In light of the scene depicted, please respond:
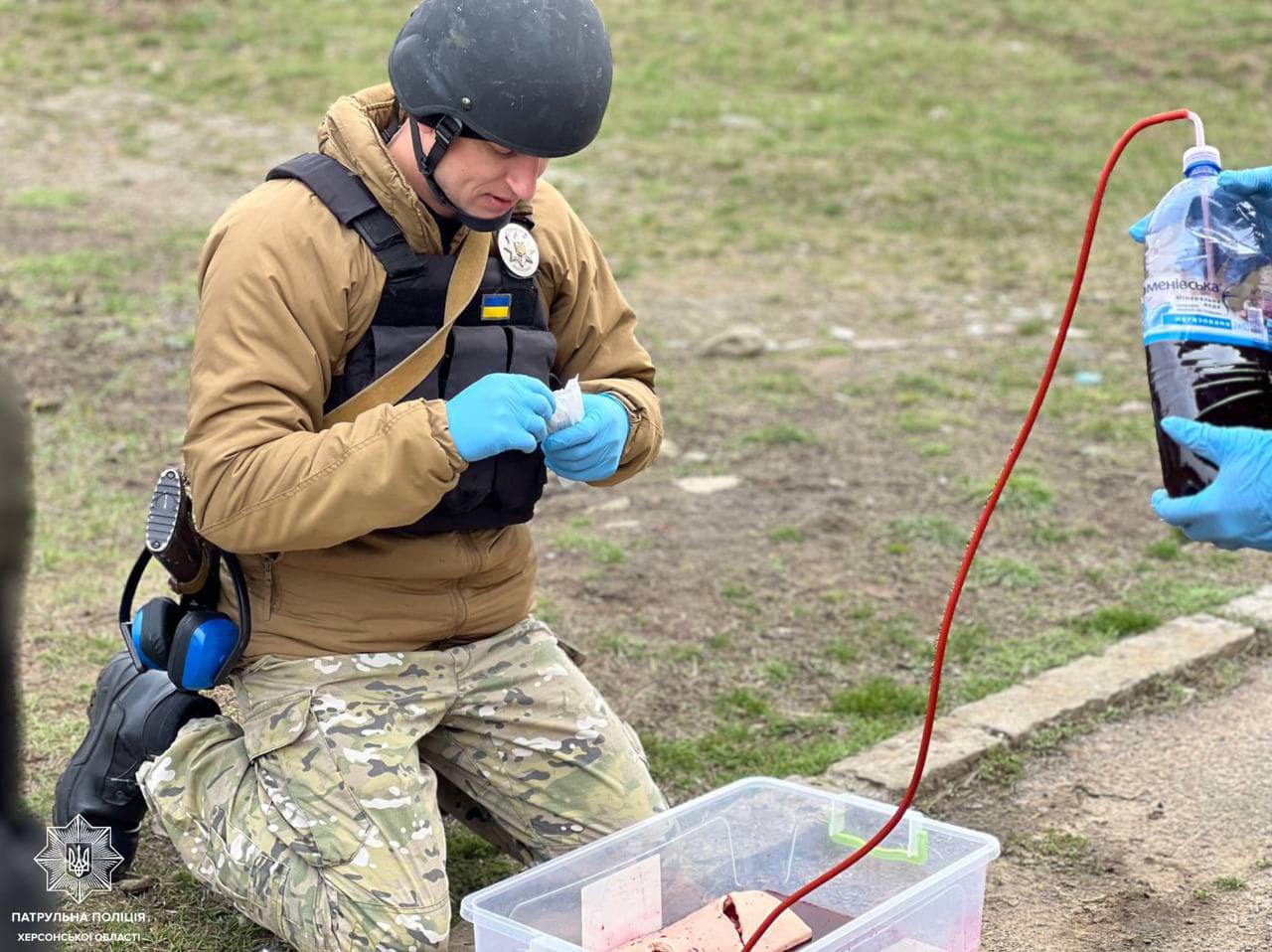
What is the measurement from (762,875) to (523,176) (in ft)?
5.23

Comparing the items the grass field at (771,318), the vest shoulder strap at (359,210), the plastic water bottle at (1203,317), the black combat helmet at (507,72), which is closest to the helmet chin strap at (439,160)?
the black combat helmet at (507,72)

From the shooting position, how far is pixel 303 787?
3.04 meters

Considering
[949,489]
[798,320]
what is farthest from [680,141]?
[949,489]

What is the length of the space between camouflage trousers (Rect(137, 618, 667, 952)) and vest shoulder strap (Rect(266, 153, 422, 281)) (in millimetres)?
779

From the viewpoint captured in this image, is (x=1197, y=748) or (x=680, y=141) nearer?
(x=1197, y=748)

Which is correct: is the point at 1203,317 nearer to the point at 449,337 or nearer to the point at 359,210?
the point at 449,337

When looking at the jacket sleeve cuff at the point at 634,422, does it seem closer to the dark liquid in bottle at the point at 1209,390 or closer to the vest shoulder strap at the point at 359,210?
the vest shoulder strap at the point at 359,210

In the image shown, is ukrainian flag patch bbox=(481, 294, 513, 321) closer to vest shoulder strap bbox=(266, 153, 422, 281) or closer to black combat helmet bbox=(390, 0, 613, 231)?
vest shoulder strap bbox=(266, 153, 422, 281)

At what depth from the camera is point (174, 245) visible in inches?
366

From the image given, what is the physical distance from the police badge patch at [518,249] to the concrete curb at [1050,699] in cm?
157

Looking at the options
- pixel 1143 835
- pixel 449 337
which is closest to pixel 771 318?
pixel 1143 835

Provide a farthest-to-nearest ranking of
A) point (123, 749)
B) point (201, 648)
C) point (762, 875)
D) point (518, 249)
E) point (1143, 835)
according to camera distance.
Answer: point (1143, 835), point (762, 875), point (123, 749), point (518, 249), point (201, 648)

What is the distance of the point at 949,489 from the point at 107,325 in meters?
4.09

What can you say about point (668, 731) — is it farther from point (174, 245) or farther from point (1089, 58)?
point (1089, 58)
